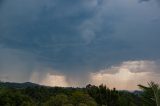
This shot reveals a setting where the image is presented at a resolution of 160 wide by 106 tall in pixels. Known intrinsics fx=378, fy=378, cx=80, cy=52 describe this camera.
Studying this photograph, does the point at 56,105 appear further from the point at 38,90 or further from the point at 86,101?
the point at 38,90

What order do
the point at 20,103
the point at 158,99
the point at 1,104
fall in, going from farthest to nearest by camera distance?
the point at 20,103
the point at 1,104
the point at 158,99

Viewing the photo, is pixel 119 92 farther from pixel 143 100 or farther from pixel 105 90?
pixel 143 100

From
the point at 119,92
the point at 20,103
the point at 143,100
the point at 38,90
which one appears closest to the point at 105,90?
the point at 119,92

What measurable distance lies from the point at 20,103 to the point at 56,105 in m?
37.4

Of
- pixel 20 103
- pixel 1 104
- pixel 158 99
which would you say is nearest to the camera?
pixel 158 99

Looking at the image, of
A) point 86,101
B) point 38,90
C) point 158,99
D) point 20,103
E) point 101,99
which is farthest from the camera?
point 38,90

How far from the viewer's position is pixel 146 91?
28.4 meters

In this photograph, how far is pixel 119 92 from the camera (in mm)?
83500

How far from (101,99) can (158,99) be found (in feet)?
153

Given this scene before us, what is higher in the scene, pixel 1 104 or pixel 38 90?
pixel 38 90

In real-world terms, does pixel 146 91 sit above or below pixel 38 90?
below

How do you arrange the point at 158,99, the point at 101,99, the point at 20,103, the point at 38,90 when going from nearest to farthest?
the point at 158,99 < the point at 101,99 < the point at 20,103 < the point at 38,90

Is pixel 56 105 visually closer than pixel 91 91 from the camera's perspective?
Yes

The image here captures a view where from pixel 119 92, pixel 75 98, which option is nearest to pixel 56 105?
pixel 75 98
